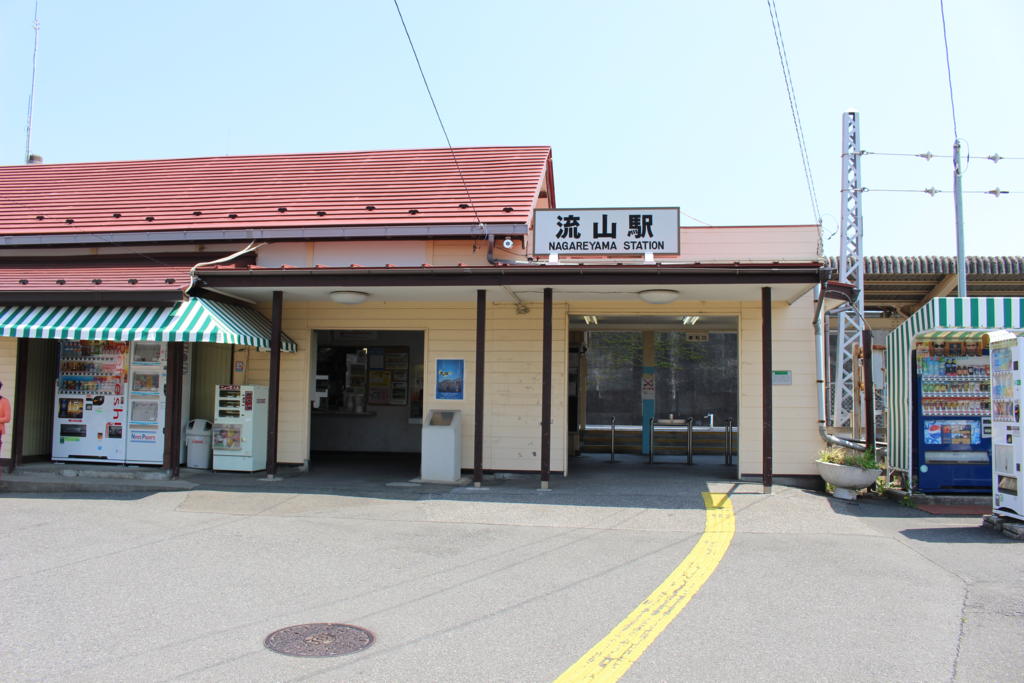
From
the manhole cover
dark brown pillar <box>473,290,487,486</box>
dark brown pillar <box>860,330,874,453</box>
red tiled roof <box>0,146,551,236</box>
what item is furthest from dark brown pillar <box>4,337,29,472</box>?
dark brown pillar <box>860,330,874,453</box>

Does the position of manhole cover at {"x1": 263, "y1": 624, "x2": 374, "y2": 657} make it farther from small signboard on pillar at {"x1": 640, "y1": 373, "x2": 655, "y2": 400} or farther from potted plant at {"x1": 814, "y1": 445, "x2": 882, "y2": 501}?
small signboard on pillar at {"x1": 640, "y1": 373, "x2": 655, "y2": 400}

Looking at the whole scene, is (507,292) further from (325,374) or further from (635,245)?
(325,374)

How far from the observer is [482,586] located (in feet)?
21.4

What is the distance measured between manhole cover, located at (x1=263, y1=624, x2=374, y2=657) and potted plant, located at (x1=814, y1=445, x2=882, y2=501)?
8372 mm

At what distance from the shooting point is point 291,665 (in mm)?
4629

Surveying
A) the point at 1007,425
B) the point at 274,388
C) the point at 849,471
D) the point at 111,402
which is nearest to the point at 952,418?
the point at 849,471

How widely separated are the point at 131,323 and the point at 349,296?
337 centimetres

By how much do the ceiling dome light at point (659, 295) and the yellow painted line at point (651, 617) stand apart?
4049 mm

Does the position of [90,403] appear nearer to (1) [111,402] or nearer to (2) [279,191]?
(1) [111,402]

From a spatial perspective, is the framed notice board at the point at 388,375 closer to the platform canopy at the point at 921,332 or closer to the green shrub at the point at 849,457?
the green shrub at the point at 849,457

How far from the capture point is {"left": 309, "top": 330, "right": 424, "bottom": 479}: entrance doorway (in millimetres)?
17375

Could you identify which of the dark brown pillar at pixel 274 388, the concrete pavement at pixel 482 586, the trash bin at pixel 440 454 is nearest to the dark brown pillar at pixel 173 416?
the concrete pavement at pixel 482 586

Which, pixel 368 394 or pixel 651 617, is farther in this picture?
pixel 368 394

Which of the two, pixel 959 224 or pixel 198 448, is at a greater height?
pixel 959 224
